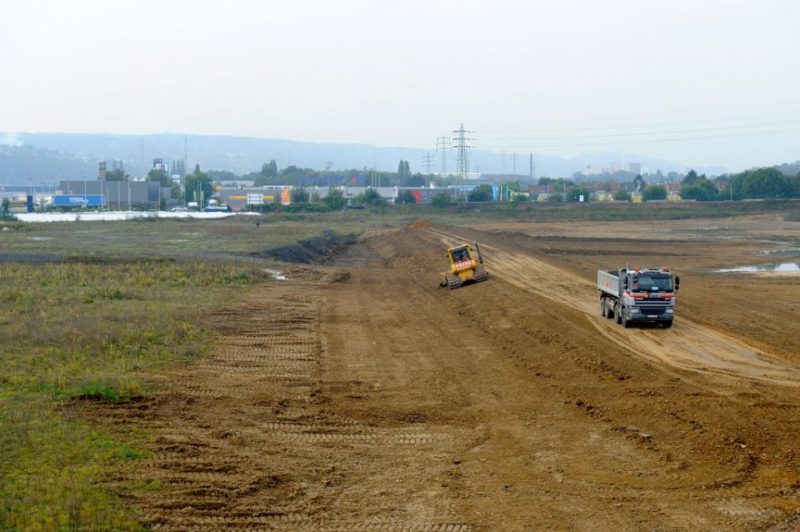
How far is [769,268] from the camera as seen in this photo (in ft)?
194

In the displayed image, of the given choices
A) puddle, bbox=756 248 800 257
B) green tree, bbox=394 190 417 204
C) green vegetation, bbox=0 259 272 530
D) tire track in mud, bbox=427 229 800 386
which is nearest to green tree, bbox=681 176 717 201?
green tree, bbox=394 190 417 204

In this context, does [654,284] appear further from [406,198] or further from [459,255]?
[406,198]

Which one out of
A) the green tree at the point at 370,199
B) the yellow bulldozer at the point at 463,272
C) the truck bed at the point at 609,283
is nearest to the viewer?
the truck bed at the point at 609,283

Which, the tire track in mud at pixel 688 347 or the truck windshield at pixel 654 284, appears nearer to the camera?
the tire track in mud at pixel 688 347

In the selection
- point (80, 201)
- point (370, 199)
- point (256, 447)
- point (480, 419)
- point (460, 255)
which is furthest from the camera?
point (80, 201)

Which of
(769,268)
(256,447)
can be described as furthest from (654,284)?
(769,268)

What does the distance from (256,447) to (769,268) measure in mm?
49380

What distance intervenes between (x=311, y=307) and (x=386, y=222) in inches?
3307

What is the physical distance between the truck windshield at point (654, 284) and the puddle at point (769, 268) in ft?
93.7

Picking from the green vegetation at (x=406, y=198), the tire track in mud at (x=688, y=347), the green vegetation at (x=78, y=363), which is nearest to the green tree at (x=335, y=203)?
the green vegetation at (x=406, y=198)

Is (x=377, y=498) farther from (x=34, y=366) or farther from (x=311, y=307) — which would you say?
(x=311, y=307)

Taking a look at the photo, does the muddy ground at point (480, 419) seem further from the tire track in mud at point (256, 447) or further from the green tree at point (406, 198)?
the green tree at point (406, 198)

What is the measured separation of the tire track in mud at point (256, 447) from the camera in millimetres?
13414

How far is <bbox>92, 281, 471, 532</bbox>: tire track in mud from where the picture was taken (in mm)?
13414
